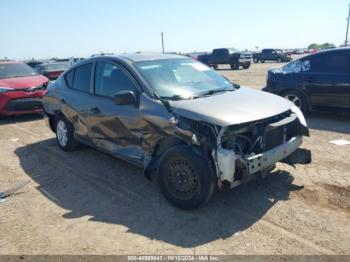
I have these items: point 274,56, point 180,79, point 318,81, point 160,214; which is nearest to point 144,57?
point 180,79

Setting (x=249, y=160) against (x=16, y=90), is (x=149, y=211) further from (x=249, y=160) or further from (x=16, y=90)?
(x=16, y=90)

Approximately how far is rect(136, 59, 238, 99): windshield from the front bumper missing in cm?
→ 119

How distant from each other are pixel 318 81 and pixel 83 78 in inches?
218

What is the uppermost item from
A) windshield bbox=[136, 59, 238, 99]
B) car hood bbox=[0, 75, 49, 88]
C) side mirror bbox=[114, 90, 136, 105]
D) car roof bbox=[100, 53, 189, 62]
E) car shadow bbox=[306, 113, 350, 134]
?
car roof bbox=[100, 53, 189, 62]

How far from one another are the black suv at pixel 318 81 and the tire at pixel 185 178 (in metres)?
5.58

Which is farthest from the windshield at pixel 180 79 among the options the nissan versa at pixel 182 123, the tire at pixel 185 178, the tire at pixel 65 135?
the tire at pixel 65 135

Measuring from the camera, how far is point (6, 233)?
4.02 m

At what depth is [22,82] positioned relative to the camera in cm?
1018

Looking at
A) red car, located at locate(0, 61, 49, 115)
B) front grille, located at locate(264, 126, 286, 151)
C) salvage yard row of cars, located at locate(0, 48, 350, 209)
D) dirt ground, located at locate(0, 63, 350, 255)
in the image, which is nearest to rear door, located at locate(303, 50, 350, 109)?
dirt ground, located at locate(0, 63, 350, 255)

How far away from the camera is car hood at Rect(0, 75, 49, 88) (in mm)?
9938

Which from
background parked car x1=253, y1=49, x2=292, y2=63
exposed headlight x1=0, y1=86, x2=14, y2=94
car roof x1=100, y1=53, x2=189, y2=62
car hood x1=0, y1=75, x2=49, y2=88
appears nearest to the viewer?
car roof x1=100, y1=53, x2=189, y2=62

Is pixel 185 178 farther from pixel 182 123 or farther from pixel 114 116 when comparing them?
pixel 114 116

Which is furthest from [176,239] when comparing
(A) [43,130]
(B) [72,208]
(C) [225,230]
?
(A) [43,130]

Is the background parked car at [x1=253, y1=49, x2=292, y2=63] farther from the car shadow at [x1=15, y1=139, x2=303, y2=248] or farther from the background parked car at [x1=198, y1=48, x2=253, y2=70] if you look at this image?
the car shadow at [x1=15, y1=139, x2=303, y2=248]
